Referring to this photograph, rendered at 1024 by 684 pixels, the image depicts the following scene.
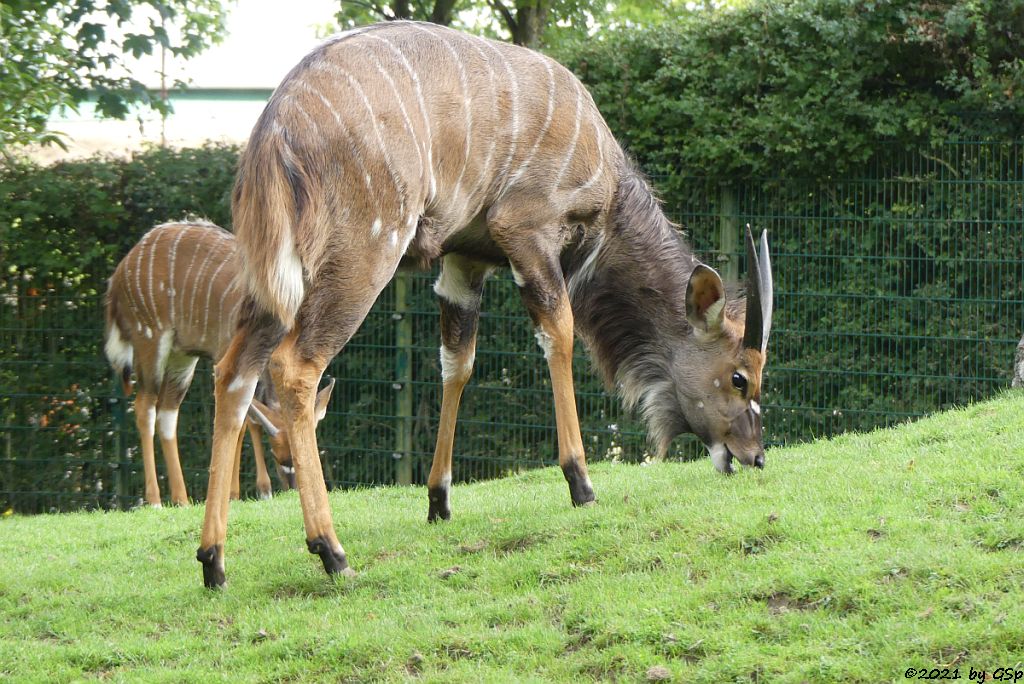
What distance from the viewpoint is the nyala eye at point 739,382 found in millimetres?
5789

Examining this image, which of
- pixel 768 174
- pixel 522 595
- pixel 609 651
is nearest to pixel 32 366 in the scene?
pixel 768 174

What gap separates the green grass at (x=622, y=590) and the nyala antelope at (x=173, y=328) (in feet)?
9.39

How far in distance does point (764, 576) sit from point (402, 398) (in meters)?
5.68

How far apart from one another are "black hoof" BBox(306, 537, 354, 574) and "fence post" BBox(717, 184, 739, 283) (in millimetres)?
4452

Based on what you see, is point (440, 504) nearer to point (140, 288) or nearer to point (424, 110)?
point (424, 110)

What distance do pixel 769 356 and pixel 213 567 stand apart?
15.3 feet

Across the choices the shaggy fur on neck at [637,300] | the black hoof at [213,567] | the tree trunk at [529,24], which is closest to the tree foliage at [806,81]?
the shaggy fur on neck at [637,300]

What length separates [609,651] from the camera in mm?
3686

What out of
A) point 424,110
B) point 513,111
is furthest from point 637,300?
point 424,110

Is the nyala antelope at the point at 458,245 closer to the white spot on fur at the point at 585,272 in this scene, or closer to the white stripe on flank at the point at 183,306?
the white spot on fur at the point at 585,272

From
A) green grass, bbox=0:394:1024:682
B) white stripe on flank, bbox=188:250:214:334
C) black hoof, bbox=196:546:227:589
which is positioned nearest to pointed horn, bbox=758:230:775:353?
green grass, bbox=0:394:1024:682

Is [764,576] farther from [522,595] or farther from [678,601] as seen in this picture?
[522,595]

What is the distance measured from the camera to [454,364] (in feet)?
18.7

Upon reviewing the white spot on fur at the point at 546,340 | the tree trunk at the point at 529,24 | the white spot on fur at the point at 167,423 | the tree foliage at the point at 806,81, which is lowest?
the white spot on fur at the point at 167,423
